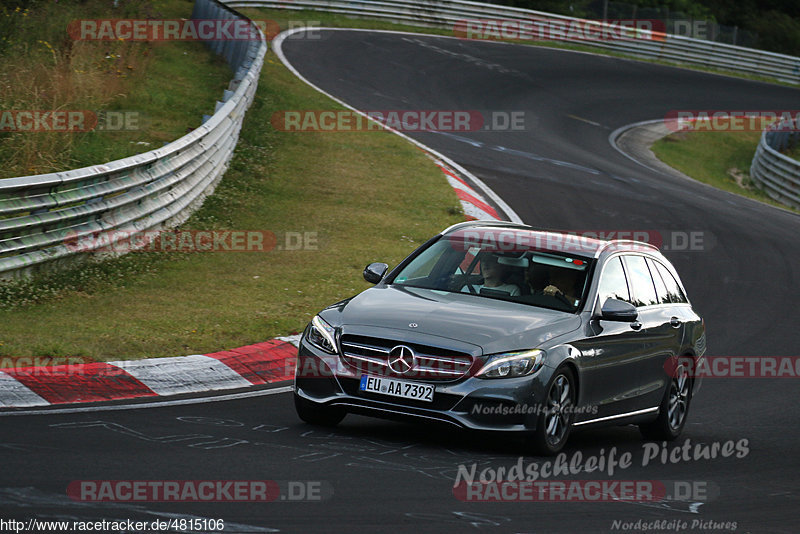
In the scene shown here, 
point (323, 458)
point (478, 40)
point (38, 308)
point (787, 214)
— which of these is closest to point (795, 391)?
point (323, 458)

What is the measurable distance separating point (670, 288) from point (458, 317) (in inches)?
118

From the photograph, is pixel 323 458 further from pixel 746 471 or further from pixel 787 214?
pixel 787 214

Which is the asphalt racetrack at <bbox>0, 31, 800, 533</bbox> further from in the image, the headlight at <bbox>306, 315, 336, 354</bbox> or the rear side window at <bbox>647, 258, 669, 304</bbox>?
the rear side window at <bbox>647, 258, 669, 304</bbox>

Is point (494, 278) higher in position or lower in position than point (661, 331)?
higher

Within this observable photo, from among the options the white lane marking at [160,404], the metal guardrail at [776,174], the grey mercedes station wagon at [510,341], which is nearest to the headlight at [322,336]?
the grey mercedes station wagon at [510,341]

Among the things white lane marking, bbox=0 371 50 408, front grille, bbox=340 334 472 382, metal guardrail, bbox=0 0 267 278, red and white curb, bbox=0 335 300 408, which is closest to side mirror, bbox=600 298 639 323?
front grille, bbox=340 334 472 382

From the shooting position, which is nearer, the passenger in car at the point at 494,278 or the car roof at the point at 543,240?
the passenger in car at the point at 494,278

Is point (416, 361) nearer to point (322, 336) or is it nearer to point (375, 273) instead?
point (322, 336)

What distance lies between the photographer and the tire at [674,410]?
10.0 meters

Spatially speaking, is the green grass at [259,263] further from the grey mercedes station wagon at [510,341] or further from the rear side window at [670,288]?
the rear side window at [670,288]

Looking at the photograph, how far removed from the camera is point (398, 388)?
7.92m

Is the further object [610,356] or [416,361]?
[610,356]

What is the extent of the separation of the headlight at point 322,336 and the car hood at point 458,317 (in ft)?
0.19

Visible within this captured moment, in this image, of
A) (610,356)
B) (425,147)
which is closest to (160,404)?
(610,356)
